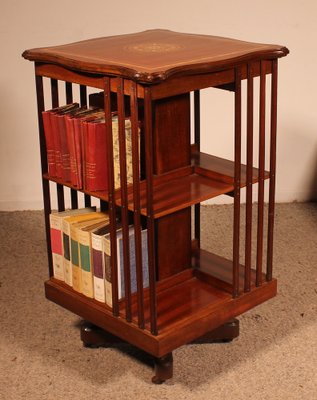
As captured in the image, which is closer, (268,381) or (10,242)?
(268,381)

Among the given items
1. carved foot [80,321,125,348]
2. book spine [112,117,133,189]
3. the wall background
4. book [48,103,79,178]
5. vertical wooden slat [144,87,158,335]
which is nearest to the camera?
vertical wooden slat [144,87,158,335]

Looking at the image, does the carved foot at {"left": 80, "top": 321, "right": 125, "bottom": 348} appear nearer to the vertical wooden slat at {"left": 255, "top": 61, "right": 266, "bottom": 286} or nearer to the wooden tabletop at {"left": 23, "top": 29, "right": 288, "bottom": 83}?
the vertical wooden slat at {"left": 255, "top": 61, "right": 266, "bottom": 286}

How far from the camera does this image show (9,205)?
148 inches

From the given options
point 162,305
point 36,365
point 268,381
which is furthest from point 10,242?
point 268,381

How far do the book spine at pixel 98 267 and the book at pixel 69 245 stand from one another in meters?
0.08

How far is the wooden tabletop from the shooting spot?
2113 millimetres

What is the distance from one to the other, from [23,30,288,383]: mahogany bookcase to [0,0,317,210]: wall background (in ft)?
2.85

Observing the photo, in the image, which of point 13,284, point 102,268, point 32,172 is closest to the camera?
point 102,268

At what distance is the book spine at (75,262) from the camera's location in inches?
96.6

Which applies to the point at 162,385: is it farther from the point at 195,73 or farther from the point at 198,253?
the point at 195,73

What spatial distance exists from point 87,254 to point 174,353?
443 mm

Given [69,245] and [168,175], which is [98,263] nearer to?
[69,245]

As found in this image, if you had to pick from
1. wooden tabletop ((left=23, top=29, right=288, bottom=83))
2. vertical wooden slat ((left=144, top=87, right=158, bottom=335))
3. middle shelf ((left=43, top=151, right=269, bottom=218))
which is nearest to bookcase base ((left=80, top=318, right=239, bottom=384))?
vertical wooden slat ((left=144, top=87, right=158, bottom=335))

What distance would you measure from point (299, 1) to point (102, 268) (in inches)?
63.4
